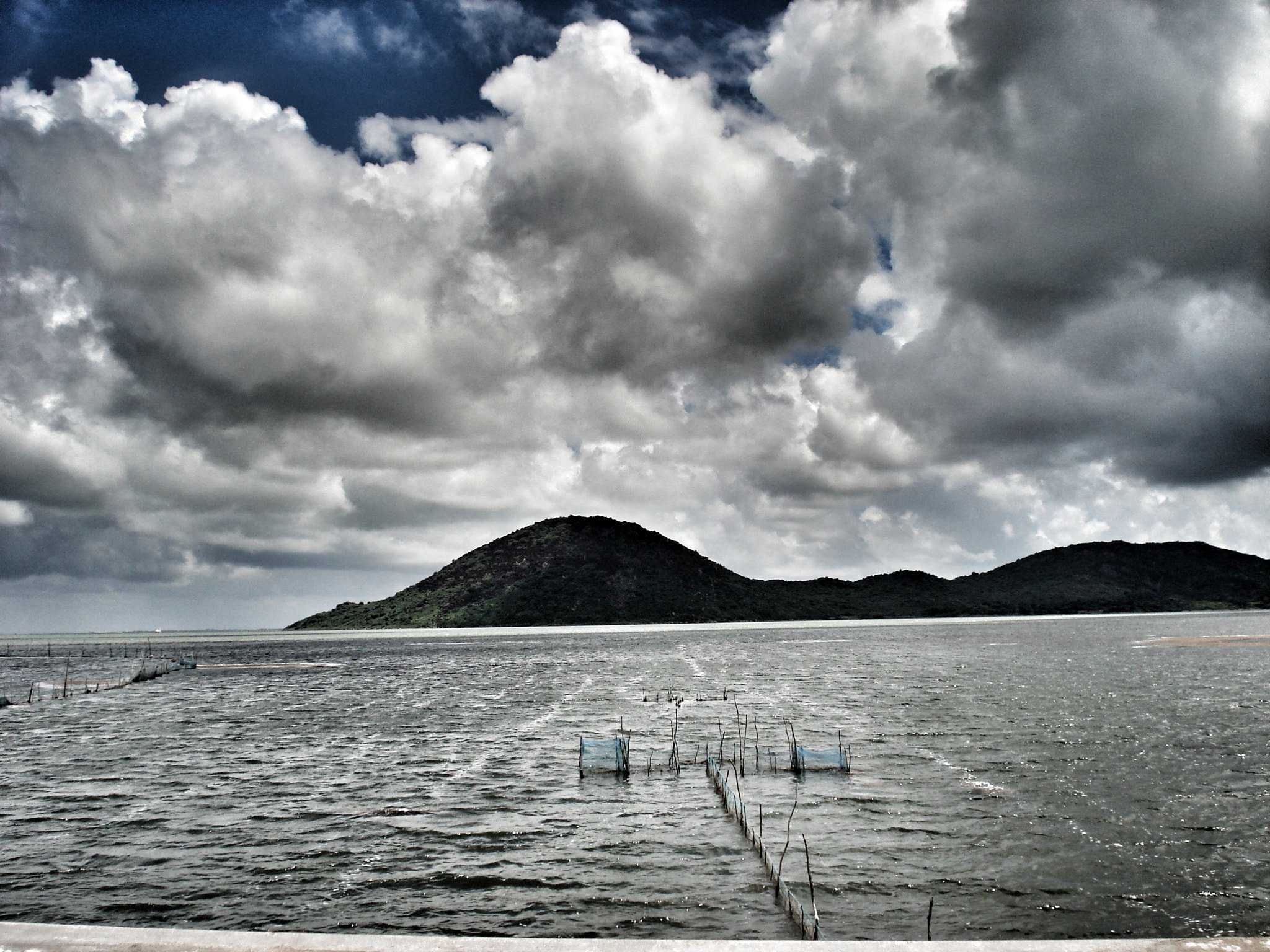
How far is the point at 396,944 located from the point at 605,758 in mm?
34932

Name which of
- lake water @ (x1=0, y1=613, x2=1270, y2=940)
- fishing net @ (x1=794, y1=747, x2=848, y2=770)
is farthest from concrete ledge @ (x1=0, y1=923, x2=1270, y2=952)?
fishing net @ (x1=794, y1=747, x2=848, y2=770)

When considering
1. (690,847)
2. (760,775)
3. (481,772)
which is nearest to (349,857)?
(690,847)

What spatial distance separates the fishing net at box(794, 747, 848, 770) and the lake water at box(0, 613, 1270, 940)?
1.12 meters

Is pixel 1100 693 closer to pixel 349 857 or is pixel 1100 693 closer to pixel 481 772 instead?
pixel 481 772

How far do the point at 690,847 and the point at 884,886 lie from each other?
722cm

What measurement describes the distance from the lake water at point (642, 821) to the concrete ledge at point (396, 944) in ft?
39.2

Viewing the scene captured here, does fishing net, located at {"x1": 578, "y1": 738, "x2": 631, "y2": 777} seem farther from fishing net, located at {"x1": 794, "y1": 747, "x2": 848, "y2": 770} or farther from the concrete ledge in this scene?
the concrete ledge

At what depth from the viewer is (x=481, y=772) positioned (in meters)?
44.7

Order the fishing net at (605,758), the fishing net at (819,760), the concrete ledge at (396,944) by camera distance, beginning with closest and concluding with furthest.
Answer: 1. the concrete ledge at (396,944)
2. the fishing net at (605,758)
3. the fishing net at (819,760)

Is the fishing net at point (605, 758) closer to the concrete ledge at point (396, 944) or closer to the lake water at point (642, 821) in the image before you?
the lake water at point (642, 821)

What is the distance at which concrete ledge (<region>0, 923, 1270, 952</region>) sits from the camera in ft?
32.2

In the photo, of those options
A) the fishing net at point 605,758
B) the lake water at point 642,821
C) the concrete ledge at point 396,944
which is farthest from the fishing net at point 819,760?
the concrete ledge at point 396,944

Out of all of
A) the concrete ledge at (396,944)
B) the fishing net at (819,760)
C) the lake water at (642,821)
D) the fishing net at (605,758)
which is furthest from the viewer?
the fishing net at (819,760)

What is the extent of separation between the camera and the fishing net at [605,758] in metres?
42.5
